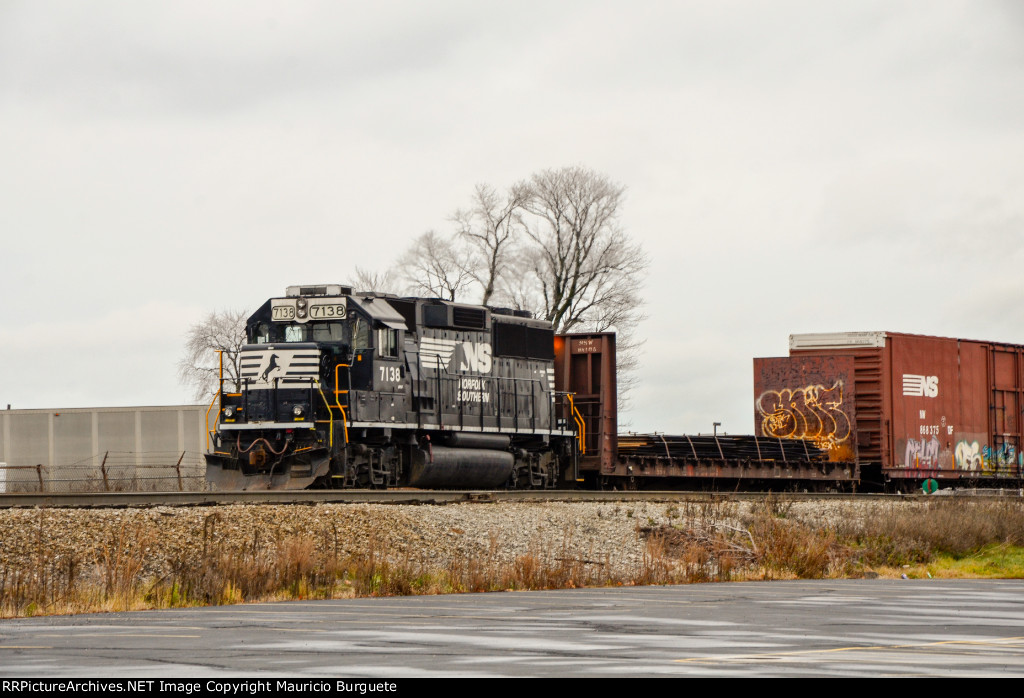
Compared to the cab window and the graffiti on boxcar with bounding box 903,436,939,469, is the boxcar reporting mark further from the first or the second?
the cab window

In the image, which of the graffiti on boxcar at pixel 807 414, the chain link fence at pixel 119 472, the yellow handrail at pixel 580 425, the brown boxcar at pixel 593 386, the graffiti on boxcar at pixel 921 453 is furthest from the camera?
the chain link fence at pixel 119 472

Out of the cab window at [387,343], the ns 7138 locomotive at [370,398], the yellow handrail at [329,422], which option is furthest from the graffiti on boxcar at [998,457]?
the yellow handrail at [329,422]

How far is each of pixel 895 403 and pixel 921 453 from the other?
1711 mm

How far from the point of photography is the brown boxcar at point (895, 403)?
97.3 feet

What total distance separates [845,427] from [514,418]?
29.5 ft

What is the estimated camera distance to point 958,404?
1225 inches

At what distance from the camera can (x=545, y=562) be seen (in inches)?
627

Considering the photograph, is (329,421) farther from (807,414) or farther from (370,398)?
(807,414)

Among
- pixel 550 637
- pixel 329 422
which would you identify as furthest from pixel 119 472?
pixel 550 637

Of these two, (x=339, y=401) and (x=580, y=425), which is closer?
(x=339, y=401)

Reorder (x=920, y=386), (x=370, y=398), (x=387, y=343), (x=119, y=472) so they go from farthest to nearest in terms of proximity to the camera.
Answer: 1. (x=119, y=472)
2. (x=920, y=386)
3. (x=387, y=343)
4. (x=370, y=398)

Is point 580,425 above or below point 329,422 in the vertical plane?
below

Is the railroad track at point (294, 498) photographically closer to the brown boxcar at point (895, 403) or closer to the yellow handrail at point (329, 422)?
the yellow handrail at point (329, 422)

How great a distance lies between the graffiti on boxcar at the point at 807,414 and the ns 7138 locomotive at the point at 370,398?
7.89 meters
